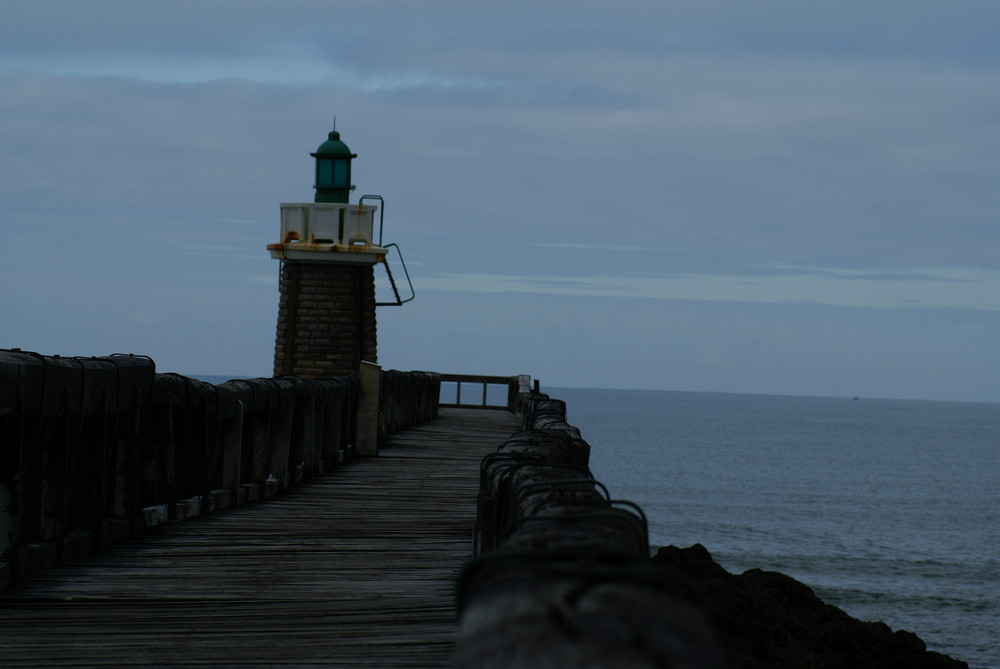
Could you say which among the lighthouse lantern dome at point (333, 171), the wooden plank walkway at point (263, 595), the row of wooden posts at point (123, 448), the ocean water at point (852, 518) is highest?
the lighthouse lantern dome at point (333, 171)

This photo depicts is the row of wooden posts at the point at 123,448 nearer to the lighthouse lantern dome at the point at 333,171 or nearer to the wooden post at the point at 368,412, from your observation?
the wooden post at the point at 368,412

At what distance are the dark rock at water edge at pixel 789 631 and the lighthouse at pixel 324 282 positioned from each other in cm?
1118

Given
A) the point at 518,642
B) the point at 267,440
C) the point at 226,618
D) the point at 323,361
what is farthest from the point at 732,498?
the point at 518,642

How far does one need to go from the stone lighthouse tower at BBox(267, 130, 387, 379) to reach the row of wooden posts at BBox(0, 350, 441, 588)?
17953mm

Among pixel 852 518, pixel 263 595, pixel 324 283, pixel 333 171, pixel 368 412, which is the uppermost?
pixel 333 171

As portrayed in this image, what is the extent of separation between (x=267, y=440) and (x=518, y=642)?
37.5 ft

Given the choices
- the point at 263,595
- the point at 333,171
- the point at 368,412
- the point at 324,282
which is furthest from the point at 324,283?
the point at 263,595

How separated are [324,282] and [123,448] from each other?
79.2 feet

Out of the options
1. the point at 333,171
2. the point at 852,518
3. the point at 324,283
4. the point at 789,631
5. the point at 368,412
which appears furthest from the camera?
the point at 852,518

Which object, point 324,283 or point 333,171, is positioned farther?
point 333,171

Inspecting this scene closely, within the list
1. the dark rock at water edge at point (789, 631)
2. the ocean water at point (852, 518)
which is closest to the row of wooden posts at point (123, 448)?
the dark rock at water edge at point (789, 631)

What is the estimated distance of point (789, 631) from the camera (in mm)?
22328

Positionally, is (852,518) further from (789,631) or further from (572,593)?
(572,593)

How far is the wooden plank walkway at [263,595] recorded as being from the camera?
241 inches
